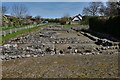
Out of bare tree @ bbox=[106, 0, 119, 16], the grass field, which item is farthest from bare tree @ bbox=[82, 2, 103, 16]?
the grass field

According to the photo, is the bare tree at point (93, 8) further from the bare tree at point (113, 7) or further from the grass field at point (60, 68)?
the grass field at point (60, 68)

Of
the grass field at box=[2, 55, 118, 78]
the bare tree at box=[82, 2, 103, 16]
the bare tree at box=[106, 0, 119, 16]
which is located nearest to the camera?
the grass field at box=[2, 55, 118, 78]

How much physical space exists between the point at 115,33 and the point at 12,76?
953 inches

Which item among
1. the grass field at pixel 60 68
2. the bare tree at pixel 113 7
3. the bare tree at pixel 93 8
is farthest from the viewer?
the bare tree at pixel 93 8

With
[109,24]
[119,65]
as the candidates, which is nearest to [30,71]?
[119,65]

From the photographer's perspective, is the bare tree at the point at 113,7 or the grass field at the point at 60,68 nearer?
the grass field at the point at 60,68

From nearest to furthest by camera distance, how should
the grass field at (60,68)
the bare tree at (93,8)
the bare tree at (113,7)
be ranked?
the grass field at (60,68)
the bare tree at (113,7)
the bare tree at (93,8)

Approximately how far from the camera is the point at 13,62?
1593 cm

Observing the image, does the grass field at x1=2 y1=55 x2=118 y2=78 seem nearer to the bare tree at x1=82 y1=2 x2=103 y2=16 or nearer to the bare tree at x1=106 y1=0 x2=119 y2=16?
the bare tree at x1=106 y1=0 x2=119 y2=16

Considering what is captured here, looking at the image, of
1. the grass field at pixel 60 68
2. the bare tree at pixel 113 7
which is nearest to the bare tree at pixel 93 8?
the bare tree at pixel 113 7

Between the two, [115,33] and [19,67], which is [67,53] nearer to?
[19,67]

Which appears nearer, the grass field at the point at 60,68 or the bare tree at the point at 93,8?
the grass field at the point at 60,68

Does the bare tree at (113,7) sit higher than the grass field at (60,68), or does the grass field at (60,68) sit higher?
the bare tree at (113,7)

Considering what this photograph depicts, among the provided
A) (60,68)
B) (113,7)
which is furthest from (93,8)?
(60,68)
